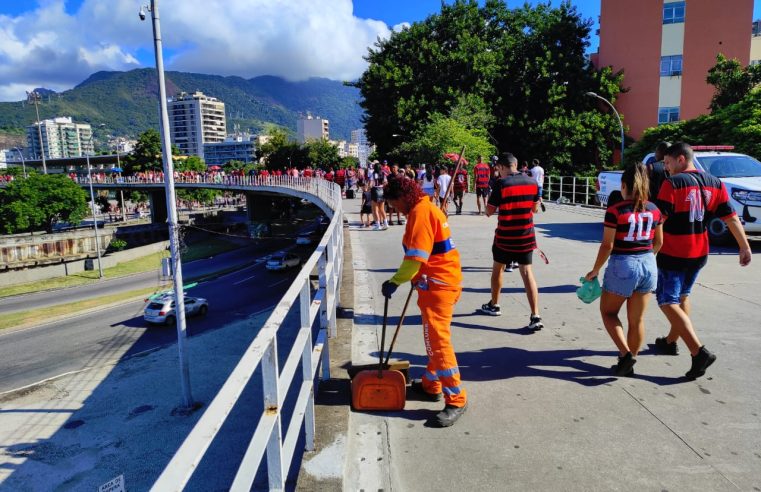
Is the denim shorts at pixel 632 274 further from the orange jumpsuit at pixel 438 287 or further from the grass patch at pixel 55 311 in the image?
the grass patch at pixel 55 311

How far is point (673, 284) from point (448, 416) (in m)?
2.31

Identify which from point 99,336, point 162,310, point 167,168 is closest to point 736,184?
point 167,168

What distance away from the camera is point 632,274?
13.4 ft

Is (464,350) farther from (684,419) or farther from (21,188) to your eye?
(21,188)

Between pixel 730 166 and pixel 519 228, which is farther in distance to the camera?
pixel 730 166

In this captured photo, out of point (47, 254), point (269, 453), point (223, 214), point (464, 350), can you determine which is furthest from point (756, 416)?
point (223, 214)

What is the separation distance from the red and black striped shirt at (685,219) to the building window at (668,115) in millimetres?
36141

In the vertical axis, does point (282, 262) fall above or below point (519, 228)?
below

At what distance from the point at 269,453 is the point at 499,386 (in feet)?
8.09

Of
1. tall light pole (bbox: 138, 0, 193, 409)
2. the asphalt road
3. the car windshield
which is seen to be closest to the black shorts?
the car windshield

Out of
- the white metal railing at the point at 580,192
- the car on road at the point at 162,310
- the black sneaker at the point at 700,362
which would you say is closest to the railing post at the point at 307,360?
the black sneaker at the point at 700,362

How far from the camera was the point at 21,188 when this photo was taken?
195 feet

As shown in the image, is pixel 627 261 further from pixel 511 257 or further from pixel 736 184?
pixel 736 184

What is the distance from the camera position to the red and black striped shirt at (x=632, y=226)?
407cm
